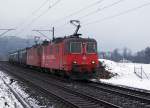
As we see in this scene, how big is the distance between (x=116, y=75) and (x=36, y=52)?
9925mm

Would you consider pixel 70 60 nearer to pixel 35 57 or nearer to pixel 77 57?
pixel 77 57

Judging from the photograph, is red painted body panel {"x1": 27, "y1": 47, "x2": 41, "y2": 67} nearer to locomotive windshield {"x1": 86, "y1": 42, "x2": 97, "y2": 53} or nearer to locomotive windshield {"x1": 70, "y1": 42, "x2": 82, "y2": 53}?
locomotive windshield {"x1": 86, "y1": 42, "x2": 97, "y2": 53}

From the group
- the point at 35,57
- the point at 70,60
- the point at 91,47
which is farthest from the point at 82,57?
the point at 35,57

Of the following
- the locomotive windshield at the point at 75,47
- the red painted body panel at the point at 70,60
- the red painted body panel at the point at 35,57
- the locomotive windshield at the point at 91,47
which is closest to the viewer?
the red painted body panel at the point at 70,60

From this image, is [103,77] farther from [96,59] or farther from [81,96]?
[81,96]

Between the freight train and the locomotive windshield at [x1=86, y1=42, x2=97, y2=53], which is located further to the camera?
the locomotive windshield at [x1=86, y1=42, x2=97, y2=53]

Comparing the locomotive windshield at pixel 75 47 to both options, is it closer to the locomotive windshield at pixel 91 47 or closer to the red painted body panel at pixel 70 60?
the red painted body panel at pixel 70 60

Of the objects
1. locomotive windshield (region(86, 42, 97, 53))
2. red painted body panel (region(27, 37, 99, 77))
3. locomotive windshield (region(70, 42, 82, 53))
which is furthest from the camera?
locomotive windshield (region(86, 42, 97, 53))

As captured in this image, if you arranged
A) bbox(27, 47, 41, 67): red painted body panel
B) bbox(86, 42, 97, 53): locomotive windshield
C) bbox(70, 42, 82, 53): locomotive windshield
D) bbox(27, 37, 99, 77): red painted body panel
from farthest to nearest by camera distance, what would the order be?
bbox(27, 47, 41, 67): red painted body panel, bbox(86, 42, 97, 53): locomotive windshield, bbox(70, 42, 82, 53): locomotive windshield, bbox(27, 37, 99, 77): red painted body panel

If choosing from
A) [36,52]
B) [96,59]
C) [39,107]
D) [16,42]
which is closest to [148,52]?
[16,42]

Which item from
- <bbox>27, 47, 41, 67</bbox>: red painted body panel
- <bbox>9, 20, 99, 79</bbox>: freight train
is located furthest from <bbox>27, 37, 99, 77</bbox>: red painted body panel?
<bbox>27, 47, 41, 67</bbox>: red painted body panel

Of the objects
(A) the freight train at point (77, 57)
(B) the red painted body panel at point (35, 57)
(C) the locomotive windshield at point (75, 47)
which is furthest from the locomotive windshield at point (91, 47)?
(B) the red painted body panel at point (35, 57)

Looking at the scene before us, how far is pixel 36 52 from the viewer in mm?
37000

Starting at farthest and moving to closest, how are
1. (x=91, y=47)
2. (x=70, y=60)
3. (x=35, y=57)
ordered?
(x=35, y=57) → (x=91, y=47) → (x=70, y=60)
